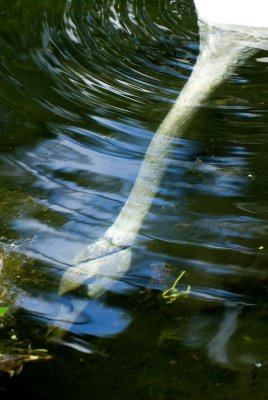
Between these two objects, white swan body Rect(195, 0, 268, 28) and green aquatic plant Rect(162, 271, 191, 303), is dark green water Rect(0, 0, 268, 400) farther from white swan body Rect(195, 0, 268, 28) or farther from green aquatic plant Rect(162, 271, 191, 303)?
white swan body Rect(195, 0, 268, 28)

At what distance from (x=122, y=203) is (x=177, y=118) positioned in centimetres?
56

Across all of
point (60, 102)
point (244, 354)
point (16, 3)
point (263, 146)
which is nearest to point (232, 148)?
point (263, 146)

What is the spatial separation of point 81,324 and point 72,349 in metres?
0.09

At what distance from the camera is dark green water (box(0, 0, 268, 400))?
60.9 inches

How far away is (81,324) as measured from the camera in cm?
165

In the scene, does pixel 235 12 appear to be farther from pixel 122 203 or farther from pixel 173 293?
pixel 173 293

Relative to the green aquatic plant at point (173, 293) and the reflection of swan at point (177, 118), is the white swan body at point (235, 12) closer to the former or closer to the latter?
the reflection of swan at point (177, 118)

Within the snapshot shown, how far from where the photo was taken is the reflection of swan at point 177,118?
5.98 ft

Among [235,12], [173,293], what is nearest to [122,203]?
[173,293]

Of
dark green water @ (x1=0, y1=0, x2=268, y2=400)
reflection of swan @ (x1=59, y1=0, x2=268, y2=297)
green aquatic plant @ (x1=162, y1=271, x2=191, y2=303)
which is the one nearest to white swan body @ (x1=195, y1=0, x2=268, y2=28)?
reflection of swan @ (x1=59, y1=0, x2=268, y2=297)

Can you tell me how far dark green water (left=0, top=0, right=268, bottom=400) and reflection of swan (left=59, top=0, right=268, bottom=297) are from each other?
36 millimetres

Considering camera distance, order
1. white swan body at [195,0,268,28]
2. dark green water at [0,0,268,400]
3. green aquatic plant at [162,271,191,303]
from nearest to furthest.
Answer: dark green water at [0,0,268,400] < green aquatic plant at [162,271,191,303] < white swan body at [195,0,268,28]

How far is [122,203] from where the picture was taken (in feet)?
6.91

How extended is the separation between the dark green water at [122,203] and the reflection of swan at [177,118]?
0.04m
